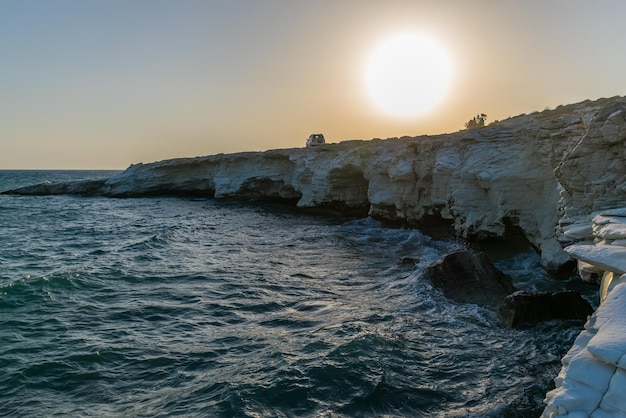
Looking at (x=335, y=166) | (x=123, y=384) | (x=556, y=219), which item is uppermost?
(x=335, y=166)

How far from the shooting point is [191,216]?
1319 inches

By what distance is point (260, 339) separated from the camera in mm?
10000

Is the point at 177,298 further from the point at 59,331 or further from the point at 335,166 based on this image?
the point at 335,166

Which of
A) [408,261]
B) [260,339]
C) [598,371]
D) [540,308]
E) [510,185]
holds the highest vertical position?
[510,185]

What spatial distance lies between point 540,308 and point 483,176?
7881 millimetres

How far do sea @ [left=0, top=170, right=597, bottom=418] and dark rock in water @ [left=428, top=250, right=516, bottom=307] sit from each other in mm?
534

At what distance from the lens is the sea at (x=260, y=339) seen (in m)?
7.44

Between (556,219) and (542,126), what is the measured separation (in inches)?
138

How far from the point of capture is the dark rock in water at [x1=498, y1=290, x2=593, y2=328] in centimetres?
1057

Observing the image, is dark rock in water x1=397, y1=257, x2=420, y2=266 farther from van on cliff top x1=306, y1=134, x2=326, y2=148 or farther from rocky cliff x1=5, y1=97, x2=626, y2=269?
van on cliff top x1=306, y1=134, x2=326, y2=148

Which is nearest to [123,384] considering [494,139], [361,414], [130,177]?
[361,414]

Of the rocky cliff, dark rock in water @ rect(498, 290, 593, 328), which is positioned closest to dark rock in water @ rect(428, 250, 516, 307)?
dark rock in water @ rect(498, 290, 593, 328)

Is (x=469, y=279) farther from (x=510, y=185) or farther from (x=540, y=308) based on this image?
(x=510, y=185)

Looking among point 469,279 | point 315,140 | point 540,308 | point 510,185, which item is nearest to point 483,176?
point 510,185
